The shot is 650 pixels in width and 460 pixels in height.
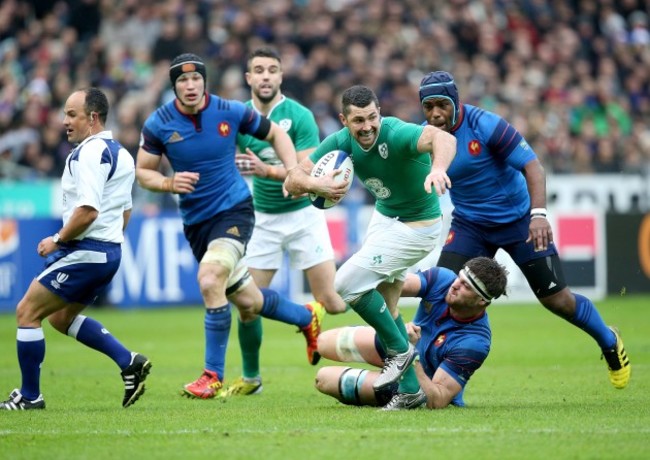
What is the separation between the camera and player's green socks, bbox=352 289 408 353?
8.21 metres

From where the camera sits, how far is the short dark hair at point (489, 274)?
8.09 meters

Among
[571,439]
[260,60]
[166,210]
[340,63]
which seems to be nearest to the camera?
[571,439]

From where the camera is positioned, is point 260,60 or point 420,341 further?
point 260,60

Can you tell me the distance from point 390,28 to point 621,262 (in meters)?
8.10

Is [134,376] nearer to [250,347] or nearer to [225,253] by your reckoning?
[225,253]

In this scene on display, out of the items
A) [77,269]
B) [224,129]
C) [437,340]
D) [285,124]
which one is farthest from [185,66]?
[437,340]

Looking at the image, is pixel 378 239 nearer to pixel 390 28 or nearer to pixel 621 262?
pixel 621 262

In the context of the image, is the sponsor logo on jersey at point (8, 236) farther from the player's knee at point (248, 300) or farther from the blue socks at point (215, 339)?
the blue socks at point (215, 339)

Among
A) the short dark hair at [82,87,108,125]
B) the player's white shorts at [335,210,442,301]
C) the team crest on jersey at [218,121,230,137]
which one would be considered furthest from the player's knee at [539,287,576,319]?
the short dark hair at [82,87,108,125]

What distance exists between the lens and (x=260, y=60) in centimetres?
1112

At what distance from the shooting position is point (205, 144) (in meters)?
10.1

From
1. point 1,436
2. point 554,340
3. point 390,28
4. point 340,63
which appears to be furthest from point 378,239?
point 390,28

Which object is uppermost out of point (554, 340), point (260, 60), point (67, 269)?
point (260, 60)

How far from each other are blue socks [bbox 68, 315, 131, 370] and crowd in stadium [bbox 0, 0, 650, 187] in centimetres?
1139
